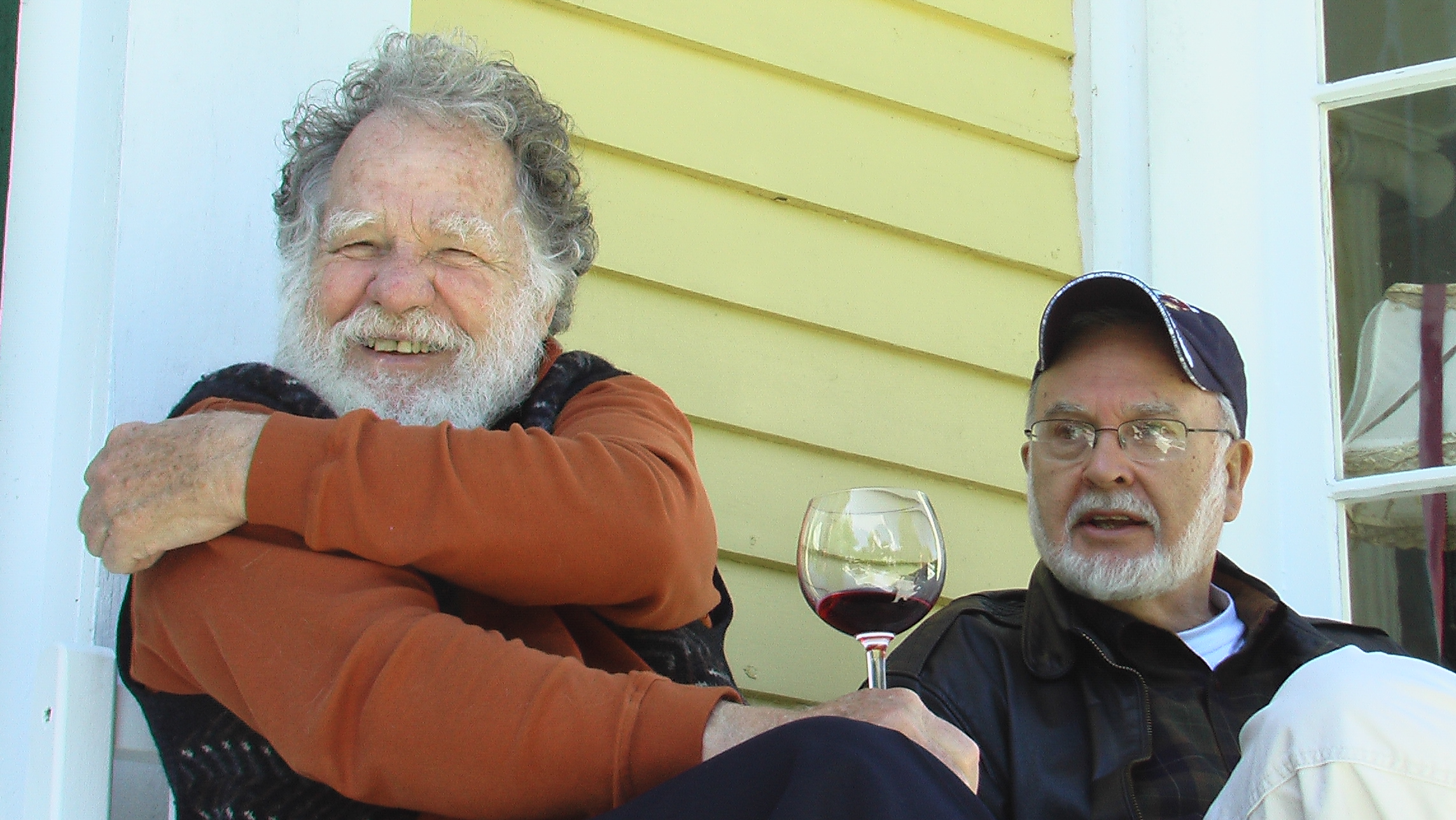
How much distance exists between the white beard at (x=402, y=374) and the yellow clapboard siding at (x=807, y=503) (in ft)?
2.12

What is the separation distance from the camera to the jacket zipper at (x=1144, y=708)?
2062 mm

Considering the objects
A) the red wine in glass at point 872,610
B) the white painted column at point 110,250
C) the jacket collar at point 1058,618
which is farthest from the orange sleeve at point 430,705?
the jacket collar at point 1058,618

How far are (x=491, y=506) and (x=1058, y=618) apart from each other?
102cm

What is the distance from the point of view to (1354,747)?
1.38m

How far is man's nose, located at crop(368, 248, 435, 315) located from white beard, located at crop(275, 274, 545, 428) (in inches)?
0.5

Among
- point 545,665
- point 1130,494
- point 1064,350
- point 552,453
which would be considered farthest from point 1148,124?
point 545,665

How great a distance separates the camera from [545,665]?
1472 millimetres

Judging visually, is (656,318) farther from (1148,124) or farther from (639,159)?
(1148,124)

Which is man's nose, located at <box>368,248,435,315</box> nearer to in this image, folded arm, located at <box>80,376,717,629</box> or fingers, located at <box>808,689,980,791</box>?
folded arm, located at <box>80,376,717,629</box>

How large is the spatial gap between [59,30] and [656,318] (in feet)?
3.41

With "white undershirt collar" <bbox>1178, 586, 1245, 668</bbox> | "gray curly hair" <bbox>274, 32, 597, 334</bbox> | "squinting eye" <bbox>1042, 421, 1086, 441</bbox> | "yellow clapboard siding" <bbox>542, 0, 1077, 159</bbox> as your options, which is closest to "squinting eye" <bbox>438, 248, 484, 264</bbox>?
"gray curly hair" <bbox>274, 32, 597, 334</bbox>

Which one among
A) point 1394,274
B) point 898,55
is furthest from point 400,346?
point 1394,274

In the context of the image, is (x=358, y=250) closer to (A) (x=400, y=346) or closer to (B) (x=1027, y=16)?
(A) (x=400, y=346)

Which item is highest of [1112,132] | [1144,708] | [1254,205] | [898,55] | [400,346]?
[898,55]
